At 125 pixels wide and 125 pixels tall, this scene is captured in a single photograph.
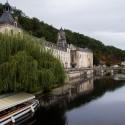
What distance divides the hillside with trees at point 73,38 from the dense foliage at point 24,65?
2132 inches

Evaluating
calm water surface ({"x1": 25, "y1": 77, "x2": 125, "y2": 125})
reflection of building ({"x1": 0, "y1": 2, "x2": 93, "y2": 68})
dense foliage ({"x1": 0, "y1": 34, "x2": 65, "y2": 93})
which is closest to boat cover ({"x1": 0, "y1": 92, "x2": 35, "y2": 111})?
dense foliage ({"x1": 0, "y1": 34, "x2": 65, "y2": 93})

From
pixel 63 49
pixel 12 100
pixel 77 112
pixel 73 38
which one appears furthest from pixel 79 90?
pixel 73 38

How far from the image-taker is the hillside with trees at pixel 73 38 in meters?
74.3

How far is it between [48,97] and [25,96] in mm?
7335

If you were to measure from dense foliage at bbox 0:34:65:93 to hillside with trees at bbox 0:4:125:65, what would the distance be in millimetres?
54142

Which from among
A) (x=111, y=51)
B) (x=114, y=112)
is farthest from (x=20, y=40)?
(x=111, y=51)

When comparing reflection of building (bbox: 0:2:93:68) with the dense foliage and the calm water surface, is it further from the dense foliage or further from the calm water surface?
the calm water surface

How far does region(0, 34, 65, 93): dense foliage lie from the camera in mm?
16000

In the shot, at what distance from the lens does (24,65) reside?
53.4 feet

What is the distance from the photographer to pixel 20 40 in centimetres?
1852

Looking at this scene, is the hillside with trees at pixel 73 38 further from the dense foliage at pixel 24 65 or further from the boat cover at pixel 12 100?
the boat cover at pixel 12 100

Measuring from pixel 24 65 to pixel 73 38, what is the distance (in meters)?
92.2

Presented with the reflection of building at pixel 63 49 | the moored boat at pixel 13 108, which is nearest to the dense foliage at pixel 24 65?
the moored boat at pixel 13 108

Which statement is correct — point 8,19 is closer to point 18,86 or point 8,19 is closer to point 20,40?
point 20,40
